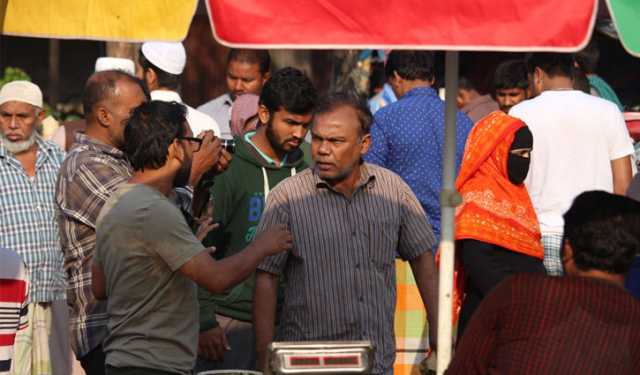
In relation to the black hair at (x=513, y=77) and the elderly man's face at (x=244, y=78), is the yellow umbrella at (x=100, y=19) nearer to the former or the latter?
the elderly man's face at (x=244, y=78)

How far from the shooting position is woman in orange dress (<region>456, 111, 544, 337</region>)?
6121mm

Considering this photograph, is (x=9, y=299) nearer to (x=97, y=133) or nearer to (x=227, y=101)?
(x=97, y=133)

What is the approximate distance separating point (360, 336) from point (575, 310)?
134 cm

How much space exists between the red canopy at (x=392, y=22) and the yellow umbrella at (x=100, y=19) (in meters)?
0.44

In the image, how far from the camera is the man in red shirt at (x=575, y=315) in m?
4.18

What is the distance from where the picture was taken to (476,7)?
4133 mm

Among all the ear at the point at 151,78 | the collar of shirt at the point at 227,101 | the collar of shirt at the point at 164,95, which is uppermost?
the ear at the point at 151,78

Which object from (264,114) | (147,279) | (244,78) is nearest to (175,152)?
(147,279)

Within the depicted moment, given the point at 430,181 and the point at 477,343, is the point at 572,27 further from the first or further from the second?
the point at 430,181

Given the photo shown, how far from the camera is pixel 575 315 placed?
4184 millimetres

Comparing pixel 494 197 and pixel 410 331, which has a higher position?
pixel 494 197

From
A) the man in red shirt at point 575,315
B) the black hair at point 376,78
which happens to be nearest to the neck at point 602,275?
the man in red shirt at point 575,315

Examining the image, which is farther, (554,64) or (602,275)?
(554,64)

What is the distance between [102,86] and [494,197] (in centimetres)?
184
